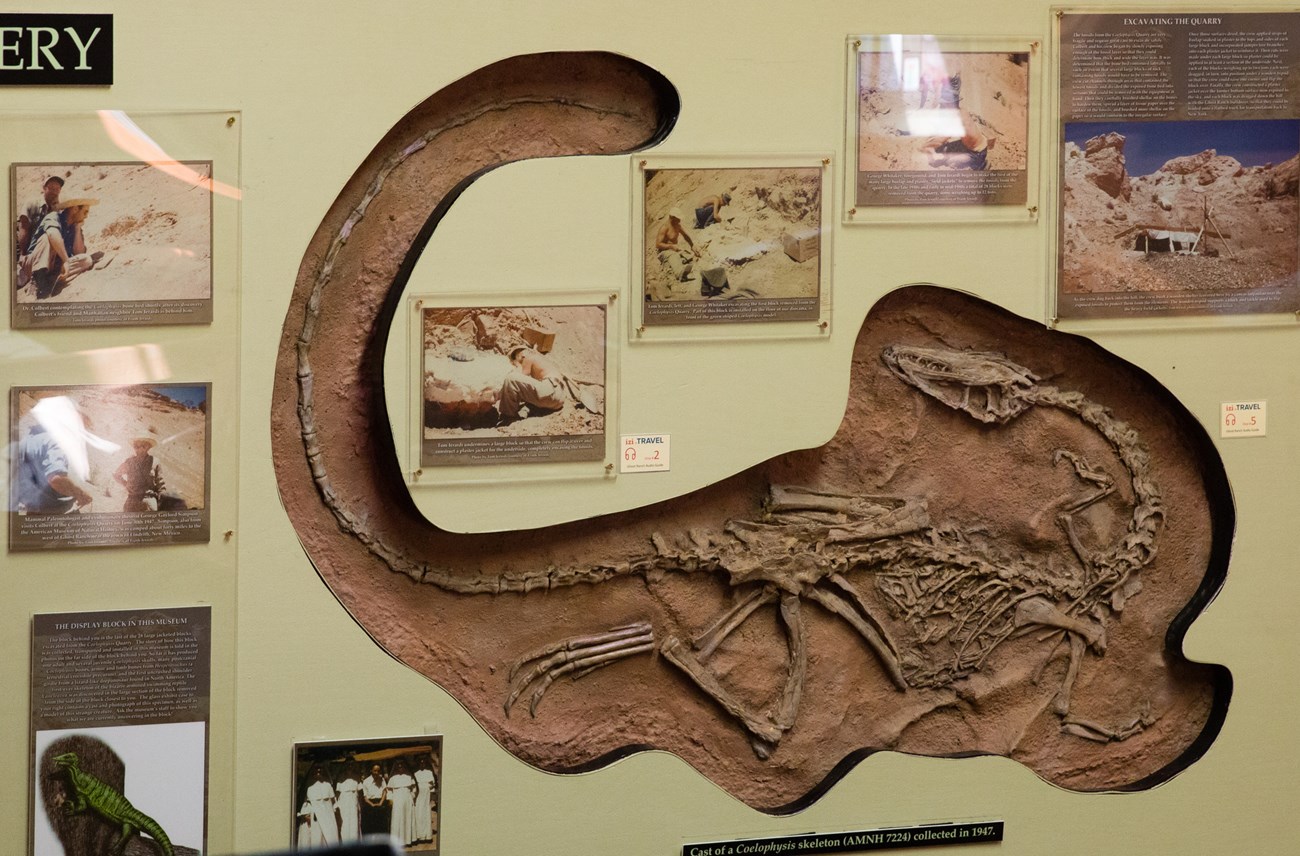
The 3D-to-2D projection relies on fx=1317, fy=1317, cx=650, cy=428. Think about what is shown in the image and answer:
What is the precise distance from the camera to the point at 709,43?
4.46m

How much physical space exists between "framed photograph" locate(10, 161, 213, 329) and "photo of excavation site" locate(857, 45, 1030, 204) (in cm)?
224

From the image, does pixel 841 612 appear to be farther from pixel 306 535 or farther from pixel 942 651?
pixel 306 535

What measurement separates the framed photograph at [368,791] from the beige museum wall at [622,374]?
5 cm

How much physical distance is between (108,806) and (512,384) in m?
1.89

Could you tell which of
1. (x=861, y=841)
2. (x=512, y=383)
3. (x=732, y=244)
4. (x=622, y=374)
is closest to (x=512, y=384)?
(x=512, y=383)

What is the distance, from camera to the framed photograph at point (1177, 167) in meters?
4.74

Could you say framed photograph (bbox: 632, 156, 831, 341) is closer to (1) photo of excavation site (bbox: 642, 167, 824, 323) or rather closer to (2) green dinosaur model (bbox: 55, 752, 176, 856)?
(1) photo of excavation site (bbox: 642, 167, 824, 323)

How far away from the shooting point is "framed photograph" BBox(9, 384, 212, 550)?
4.15 meters

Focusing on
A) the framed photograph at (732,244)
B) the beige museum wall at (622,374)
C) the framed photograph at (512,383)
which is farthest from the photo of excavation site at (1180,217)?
the framed photograph at (512,383)

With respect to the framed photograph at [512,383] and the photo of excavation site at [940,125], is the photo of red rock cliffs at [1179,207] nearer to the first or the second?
the photo of excavation site at [940,125]

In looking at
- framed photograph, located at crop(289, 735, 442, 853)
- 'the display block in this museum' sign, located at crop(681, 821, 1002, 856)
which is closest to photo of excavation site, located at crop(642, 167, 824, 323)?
framed photograph, located at crop(289, 735, 442, 853)

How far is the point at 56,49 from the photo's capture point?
405cm

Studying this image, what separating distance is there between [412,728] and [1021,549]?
236 centimetres

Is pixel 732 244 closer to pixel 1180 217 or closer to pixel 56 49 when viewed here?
pixel 1180 217
